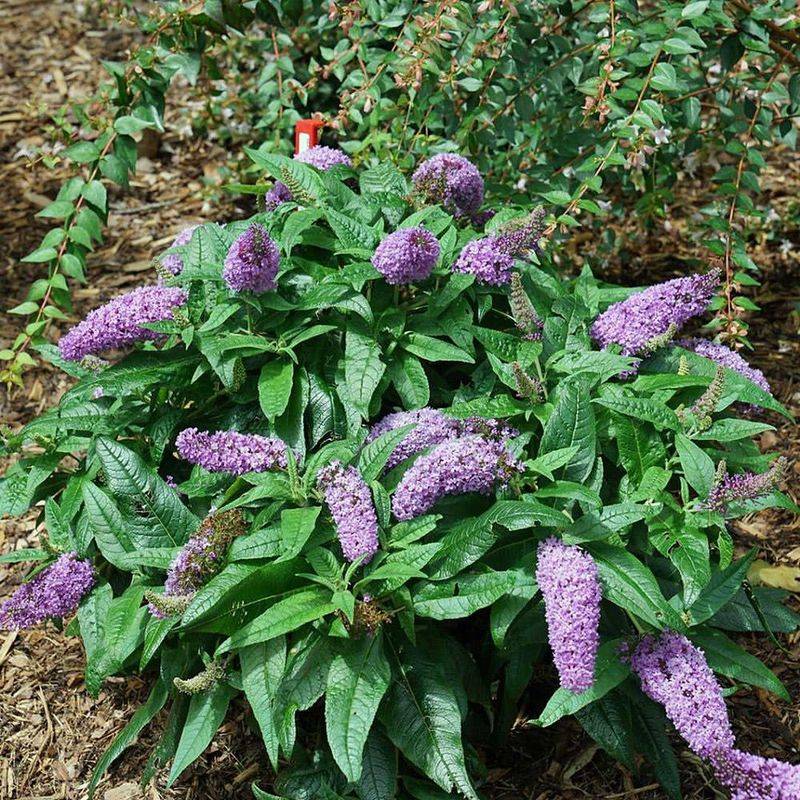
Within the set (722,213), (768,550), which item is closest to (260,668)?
(768,550)

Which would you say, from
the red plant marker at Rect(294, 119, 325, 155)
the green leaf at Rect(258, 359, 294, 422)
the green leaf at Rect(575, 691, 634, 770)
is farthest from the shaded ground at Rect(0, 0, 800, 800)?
the red plant marker at Rect(294, 119, 325, 155)

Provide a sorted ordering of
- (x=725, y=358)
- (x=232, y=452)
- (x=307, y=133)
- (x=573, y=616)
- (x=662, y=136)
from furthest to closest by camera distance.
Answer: (x=662, y=136) < (x=307, y=133) < (x=725, y=358) < (x=232, y=452) < (x=573, y=616)

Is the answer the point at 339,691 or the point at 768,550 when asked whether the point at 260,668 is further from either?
the point at 768,550

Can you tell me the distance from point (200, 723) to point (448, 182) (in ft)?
5.69

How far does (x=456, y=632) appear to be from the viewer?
3.03m

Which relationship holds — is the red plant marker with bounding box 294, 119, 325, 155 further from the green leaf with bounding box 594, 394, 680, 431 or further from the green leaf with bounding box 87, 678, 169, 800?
the green leaf with bounding box 87, 678, 169, 800

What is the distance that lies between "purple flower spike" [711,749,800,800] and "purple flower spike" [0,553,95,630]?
1.68 meters

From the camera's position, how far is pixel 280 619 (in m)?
2.46

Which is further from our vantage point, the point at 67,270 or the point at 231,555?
the point at 67,270

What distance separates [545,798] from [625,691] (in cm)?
44

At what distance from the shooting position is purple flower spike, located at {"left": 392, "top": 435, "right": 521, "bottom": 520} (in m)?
2.59

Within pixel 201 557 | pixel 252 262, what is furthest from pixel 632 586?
pixel 252 262

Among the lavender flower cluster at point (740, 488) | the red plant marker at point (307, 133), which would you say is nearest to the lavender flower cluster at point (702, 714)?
the lavender flower cluster at point (740, 488)

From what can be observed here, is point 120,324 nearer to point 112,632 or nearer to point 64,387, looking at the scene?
point 112,632
